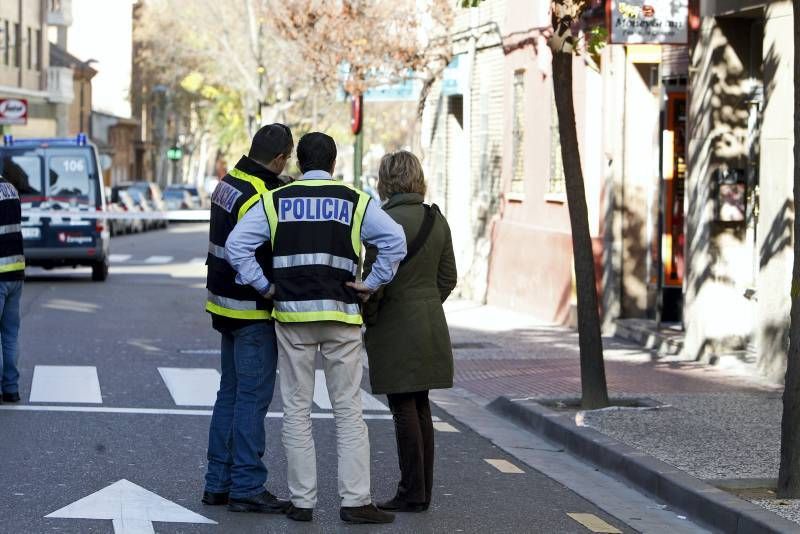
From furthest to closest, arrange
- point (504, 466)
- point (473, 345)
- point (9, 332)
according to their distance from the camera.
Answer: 1. point (473, 345)
2. point (9, 332)
3. point (504, 466)

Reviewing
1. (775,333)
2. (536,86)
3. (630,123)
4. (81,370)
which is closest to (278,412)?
(81,370)

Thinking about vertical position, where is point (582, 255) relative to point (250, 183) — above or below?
below

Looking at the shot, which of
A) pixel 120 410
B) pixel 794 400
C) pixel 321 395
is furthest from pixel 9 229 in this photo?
pixel 794 400

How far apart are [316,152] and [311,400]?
3.91ft

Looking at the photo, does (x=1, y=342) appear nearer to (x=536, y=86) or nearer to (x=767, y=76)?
(x=767, y=76)

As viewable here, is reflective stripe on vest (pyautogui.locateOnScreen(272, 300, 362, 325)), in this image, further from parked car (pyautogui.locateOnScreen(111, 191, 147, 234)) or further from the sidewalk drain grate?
parked car (pyautogui.locateOnScreen(111, 191, 147, 234))

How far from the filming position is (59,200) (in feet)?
92.1

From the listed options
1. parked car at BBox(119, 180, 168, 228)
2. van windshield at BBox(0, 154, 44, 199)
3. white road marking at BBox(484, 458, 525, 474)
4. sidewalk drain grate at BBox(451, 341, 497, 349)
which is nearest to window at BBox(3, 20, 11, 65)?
parked car at BBox(119, 180, 168, 228)

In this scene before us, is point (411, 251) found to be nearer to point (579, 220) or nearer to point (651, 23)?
point (579, 220)

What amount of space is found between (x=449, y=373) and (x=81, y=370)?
21.8 ft

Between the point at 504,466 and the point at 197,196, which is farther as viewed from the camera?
the point at 197,196

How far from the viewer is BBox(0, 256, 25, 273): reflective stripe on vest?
12.1m

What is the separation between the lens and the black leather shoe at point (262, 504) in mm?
8266

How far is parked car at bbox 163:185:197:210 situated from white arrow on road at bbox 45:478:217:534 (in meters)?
54.5
